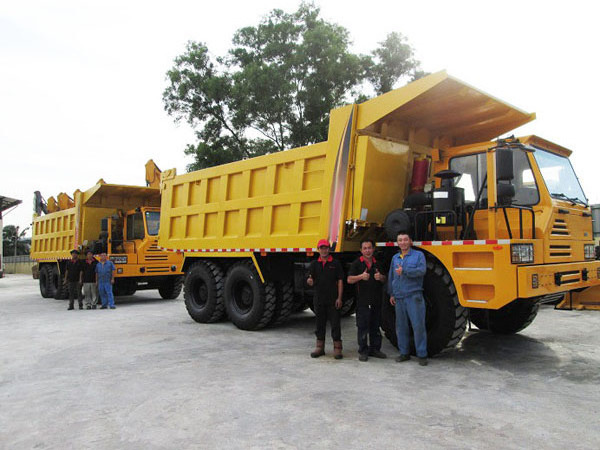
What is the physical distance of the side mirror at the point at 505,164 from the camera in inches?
202

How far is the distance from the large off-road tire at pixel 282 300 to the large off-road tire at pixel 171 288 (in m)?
6.50

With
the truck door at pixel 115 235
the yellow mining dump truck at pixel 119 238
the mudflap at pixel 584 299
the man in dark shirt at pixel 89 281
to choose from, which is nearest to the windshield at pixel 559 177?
the mudflap at pixel 584 299

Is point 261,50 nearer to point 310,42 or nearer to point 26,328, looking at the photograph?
point 310,42

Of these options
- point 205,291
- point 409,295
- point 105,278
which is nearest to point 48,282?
point 105,278

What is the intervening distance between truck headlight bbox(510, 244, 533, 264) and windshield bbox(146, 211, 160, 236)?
10341 mm

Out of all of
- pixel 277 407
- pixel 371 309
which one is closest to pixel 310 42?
pixel 371 309

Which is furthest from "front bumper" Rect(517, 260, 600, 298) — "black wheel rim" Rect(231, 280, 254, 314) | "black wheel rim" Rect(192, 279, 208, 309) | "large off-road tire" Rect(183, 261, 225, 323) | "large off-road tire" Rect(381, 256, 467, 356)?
"black wheel rim" Rect(192, 279, 208, 309)

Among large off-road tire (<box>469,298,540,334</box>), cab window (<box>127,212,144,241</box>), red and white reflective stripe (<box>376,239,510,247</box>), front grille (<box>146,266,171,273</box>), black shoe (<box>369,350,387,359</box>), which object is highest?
cab window (<box>127,212,144,241</box>)

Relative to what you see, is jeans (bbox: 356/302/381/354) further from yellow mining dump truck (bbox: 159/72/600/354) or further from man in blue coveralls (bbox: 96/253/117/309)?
man in blue coveralls (bbox: 96/253/117/309)

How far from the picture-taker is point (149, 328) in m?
8.45

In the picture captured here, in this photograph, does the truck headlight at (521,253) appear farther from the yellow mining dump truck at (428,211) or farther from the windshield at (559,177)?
the windshield at (559,177)

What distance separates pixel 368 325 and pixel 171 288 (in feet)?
31.1

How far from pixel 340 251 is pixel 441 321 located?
1674 millimetres

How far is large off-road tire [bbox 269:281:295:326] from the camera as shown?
808cm
